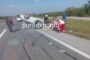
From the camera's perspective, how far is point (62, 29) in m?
30.1

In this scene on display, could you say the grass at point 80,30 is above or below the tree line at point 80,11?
above

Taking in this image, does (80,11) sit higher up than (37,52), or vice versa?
(37,52)

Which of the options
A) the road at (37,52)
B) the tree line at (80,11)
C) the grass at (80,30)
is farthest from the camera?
the tree line at (80,11)

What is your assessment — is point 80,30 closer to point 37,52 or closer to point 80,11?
point 37,52

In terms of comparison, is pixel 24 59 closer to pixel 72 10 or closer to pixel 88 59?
pixel 88 59

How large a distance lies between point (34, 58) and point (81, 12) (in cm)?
10915

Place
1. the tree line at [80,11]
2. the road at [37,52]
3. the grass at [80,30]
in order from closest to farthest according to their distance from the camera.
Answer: the road at [37,52] → the grass at [80,30] → the tree line at [80,11]

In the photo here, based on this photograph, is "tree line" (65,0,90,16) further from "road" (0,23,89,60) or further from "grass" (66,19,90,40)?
"road" (0,23,89,60)

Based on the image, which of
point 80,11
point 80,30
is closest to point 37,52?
point 80,30

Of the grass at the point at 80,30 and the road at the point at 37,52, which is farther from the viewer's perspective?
the grass at the point at 80,30

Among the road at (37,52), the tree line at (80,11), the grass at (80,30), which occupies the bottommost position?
the tree line at (80,11)

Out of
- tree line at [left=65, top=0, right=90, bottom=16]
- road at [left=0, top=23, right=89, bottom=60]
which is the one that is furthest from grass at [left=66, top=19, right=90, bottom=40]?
tree line at [left=65, top=0, right=90, bottom=16]

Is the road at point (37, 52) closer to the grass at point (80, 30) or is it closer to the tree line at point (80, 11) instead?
the grass at point (80, 30)

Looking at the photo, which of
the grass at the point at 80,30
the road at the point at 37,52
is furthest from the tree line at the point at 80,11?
the road at the point at 37,52
